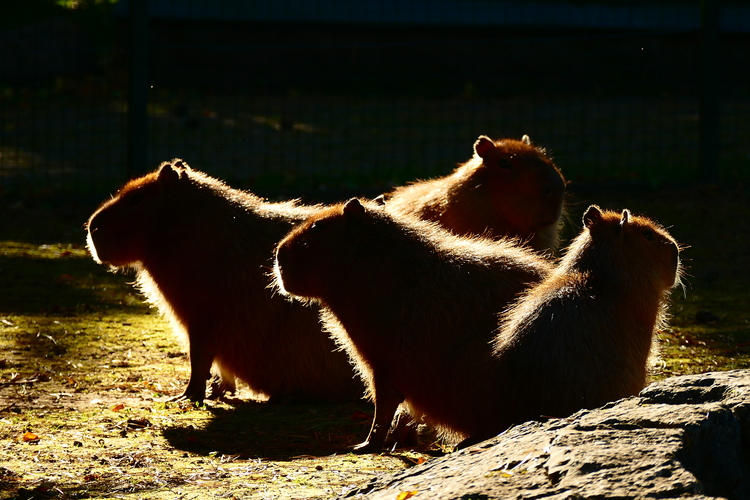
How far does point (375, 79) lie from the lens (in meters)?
14.3

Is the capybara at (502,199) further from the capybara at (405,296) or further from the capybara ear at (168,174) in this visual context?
the capybara at (405,296)

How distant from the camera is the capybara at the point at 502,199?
6.12 metres

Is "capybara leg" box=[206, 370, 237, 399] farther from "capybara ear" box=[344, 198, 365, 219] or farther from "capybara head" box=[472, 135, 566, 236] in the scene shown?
"capybara head" box=[472, 135, 566, 236]

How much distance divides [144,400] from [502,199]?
2.56m

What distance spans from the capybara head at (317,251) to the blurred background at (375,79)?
7111mm

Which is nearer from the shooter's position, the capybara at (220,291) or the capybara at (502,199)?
the capybara at (220,291)

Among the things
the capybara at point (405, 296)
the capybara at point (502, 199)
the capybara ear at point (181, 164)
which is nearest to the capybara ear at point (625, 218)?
the capybara at point (405, 296)

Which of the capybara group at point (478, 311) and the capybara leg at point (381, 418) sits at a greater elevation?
the capybara group at point (478, 311)

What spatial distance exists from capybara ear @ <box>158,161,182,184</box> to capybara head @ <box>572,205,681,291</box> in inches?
82.0

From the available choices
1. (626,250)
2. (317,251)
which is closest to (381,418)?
(317,251)

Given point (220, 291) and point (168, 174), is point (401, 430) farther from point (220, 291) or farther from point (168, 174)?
point (168, 174)

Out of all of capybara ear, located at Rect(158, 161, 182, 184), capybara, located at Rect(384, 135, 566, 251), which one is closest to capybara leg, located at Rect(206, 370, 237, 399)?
capybara ear, located at Rect(158, 161, 182, 184)

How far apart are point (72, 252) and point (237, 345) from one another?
10.5 feet

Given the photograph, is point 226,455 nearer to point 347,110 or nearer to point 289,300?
point 289,300
